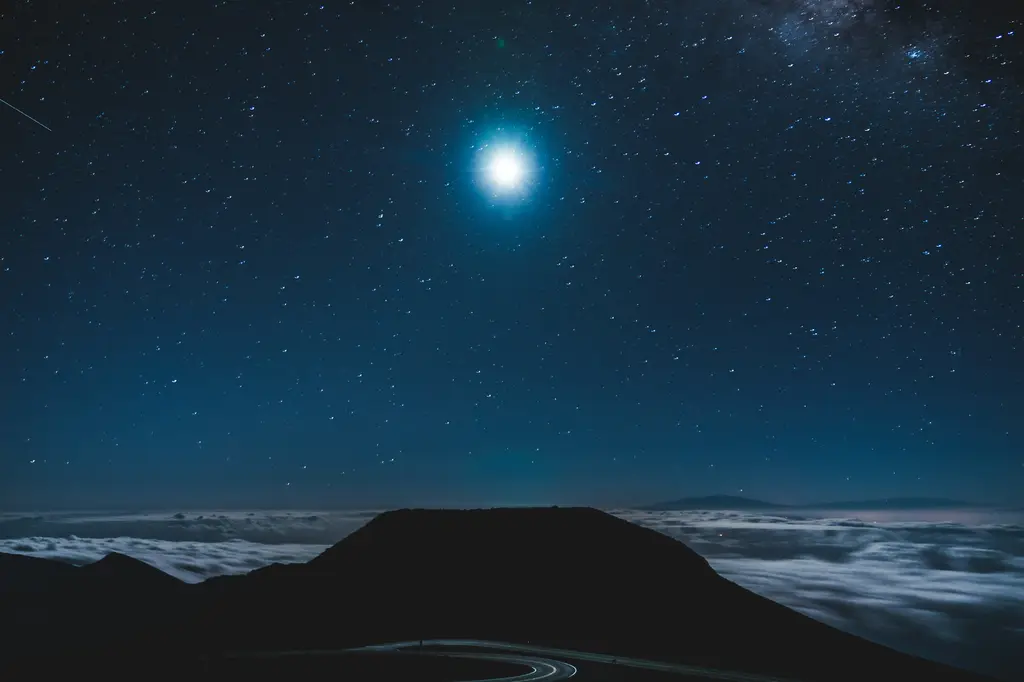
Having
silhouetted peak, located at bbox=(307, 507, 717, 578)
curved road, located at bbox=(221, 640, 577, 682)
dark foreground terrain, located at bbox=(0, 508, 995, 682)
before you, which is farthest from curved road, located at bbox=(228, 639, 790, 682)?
silhouetted peak, located at bbox=(307, 507, 717, 578)

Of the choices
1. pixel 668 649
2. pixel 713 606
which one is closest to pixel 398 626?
→ pixel 668 649

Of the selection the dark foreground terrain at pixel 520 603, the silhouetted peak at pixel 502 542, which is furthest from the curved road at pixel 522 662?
the silhouetted peak at pixel 502 542

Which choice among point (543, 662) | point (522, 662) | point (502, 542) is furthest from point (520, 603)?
point (522, 662)

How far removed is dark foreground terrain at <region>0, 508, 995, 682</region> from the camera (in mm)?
105688

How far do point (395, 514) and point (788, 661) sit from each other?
88.7 m

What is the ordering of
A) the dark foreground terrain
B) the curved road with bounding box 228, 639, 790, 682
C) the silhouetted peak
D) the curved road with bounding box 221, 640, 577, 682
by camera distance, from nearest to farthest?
1. the curved road with bounding box 221, 640, 577, 682
2. the curved road with bounding box 228, 639, 790, 682
3. the dark foreground terrain
4. the silhouetted peak

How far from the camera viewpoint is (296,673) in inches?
1876

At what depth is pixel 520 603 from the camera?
121 meters

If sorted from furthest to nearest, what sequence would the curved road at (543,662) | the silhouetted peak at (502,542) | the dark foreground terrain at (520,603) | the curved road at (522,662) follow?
the silhouetted peak at (502,542) → the dark foreground terrain at (520,603) → the curved road at (543,662) → the curved road at (522,662)

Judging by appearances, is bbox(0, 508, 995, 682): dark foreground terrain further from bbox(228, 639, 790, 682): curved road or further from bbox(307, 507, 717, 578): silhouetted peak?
bbox(228, 639, 790, 682): curved road

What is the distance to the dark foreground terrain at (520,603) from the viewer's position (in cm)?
10569

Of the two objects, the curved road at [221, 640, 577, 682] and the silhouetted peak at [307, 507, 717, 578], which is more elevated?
the silhouetted peak at [307, 507, 717, 578]

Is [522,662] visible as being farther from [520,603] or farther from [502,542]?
[502,542]

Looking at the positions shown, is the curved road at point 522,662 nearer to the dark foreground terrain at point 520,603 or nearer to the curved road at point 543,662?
the curved road at point 543,662
